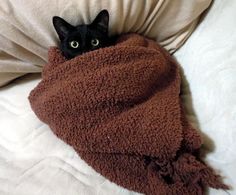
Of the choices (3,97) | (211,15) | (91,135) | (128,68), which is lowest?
(3,97)

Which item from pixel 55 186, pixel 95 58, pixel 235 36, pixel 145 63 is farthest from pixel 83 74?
pixel 235 36

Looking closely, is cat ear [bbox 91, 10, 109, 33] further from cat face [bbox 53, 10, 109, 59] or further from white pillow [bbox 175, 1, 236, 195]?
white pillow [bbox 175, 1, 236, 195]

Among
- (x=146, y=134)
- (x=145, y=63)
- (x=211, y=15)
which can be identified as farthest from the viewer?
(x=211, y=15)

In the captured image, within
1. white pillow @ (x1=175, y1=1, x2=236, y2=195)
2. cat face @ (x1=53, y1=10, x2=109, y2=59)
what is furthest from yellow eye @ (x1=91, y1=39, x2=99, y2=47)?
white pillow @ (x1=175, y1=1, x2=236, y2=195)

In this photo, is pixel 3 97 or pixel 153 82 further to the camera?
pixel 3 97

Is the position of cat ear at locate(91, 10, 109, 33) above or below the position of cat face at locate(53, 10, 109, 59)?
above

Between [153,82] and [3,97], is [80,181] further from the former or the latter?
[3,97]

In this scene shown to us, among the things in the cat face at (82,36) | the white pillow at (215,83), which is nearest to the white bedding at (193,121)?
the white pillow at (215,83)
